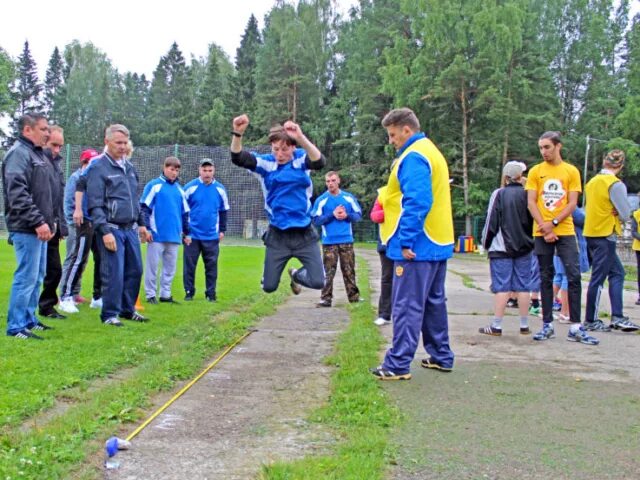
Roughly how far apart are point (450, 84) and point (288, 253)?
109 ft

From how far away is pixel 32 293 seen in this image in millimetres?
5738

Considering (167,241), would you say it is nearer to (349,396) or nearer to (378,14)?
(349,396)

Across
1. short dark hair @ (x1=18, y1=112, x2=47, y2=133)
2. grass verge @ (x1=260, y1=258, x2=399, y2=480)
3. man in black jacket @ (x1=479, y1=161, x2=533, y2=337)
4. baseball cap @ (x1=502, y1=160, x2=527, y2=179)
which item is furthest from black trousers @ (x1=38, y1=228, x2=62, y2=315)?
baseball cap @ (x1=502, y1=160, x2=527, y2=179)

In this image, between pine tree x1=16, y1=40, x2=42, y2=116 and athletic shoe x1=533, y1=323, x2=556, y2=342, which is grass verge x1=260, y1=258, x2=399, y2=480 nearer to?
athletic shoe x1=533, y1=323, x2=556, y2=342

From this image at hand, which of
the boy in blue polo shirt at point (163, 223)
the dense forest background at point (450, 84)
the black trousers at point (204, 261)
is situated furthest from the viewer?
the dense forest background at point (450, 84)

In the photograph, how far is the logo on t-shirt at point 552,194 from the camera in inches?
245

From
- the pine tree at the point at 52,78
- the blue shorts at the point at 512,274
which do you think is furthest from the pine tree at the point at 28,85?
the blue shorts at the point at 512,274

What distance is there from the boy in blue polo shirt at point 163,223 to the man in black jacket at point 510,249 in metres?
4.08

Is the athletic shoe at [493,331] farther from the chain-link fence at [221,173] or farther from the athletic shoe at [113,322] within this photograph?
the chain-link fence at [221,173]

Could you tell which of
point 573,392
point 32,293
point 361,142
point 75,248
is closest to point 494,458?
point 573,392

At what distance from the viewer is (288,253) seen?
6082 millimetres

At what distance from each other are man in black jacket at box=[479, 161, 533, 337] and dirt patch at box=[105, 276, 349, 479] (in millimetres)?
1953

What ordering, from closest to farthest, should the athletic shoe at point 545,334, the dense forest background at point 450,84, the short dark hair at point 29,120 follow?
the short dark hair at point 29,120, the athletic shoe at point 545,334, the dense forest background at point 450,84

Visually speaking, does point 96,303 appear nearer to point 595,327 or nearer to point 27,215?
point 27,215
